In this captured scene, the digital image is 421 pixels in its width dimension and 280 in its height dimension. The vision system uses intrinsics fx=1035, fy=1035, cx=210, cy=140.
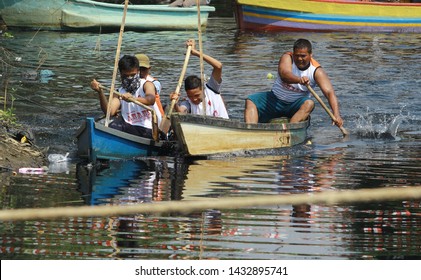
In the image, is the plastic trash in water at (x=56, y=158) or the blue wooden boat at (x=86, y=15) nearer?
the plastic trash in water at (x=56, y=158)

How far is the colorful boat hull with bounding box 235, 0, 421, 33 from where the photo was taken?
94.5 ft

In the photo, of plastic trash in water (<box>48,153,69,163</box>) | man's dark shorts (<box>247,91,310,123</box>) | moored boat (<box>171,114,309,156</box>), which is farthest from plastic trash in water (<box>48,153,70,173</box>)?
man's dark shorts (<box>247,91,310,123</box>)

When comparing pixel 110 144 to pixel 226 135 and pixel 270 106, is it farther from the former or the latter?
pixel 270 106

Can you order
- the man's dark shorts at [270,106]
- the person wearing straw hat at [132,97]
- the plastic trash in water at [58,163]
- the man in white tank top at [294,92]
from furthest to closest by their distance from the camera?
1. the man's dark shorts at [270,106]
2. the man in white tank top at [294,92]
3. the person wearing straw hat at [132,97]
4. the plastic trash in water at [58,163]

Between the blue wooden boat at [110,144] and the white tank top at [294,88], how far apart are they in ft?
6.31

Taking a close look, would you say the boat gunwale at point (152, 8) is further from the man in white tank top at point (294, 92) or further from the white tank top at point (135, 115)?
the white tank top at point (135, 115)

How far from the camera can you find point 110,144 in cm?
1224

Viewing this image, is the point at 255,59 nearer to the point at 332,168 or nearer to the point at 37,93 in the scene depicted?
the point at 37,93

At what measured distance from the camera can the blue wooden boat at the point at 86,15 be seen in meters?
28.4

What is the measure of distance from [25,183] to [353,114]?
7.27m

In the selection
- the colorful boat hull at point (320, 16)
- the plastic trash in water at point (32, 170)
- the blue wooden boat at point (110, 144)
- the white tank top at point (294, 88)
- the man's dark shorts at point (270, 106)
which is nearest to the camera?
the plastic trash in water at point (32, 170)

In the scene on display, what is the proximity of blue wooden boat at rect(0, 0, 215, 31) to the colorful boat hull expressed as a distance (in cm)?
130

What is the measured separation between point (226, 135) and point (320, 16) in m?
16.8

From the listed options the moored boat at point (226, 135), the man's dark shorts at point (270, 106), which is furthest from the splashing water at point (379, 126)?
the moored boat at point (226, 135)
